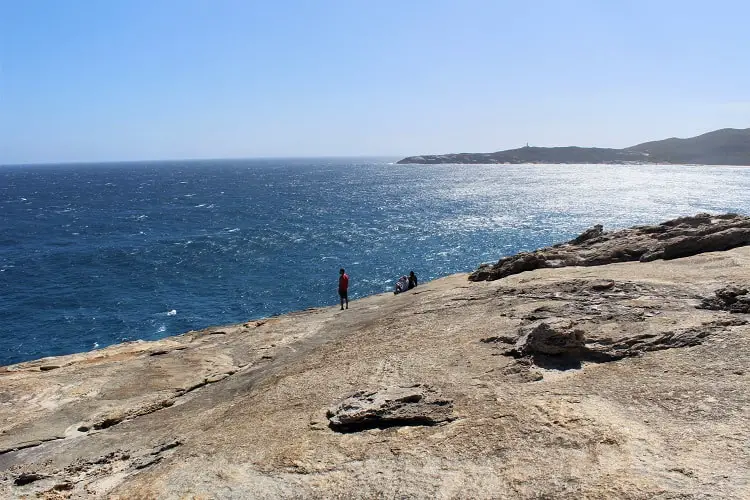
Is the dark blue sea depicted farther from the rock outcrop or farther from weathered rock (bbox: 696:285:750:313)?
weathered rock (bbox: 696:285:750:313)

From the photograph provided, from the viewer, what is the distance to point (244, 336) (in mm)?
24609

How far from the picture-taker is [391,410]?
12242mm

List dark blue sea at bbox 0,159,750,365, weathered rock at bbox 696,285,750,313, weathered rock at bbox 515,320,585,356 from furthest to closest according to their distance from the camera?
dark blue sea at bbox 0,159,750,365, weathered rock at bbox 696,285,750,313, weathered rock at bbox 515,320,585,356

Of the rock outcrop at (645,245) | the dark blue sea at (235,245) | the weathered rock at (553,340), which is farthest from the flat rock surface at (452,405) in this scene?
the dark blue sea at (235,245)

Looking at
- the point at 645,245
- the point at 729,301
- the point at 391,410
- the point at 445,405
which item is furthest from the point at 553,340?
the point at 645,245

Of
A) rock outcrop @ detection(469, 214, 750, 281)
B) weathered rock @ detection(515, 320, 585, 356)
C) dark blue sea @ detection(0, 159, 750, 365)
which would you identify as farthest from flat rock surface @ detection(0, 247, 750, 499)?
dark blue sea @ detection(0, 159, 750, 365)

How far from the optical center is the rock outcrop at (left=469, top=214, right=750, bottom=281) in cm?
2347

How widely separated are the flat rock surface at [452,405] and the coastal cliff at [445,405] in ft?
0.17

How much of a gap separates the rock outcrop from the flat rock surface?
8.25 feet

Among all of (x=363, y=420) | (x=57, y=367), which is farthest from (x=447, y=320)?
(x=57, y=367)

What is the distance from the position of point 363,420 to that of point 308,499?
2.65 m

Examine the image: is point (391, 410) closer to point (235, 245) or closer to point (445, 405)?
point (445, 405)

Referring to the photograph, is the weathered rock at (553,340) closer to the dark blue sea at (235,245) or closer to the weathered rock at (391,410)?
the weathered rock at (391,410)

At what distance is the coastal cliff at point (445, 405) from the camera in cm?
960
